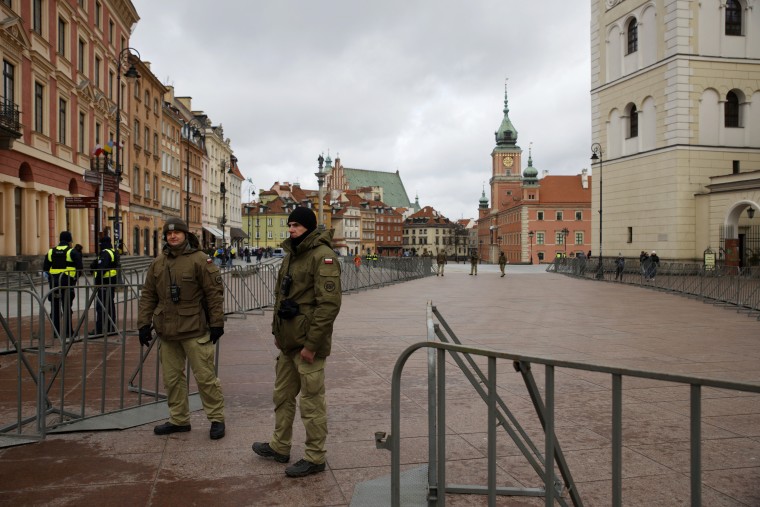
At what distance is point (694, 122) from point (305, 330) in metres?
38.5

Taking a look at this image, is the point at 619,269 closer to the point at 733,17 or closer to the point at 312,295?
the point at 733,17

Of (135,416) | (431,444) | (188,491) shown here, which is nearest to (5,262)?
(135,416)

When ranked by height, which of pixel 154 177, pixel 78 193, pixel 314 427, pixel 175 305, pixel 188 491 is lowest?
pixel 188 491

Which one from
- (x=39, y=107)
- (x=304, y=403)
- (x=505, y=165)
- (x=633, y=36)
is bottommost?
(x=304, y=403)

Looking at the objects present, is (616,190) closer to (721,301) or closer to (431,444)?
(721,301)

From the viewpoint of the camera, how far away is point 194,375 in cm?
560

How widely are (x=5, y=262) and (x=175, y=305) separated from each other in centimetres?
2039

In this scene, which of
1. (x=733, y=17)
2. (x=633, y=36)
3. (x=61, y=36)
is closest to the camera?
(x=61, y=36)

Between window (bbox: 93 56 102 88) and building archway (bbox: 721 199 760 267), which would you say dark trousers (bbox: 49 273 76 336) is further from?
building archway (bbox: 721 199 760 267)

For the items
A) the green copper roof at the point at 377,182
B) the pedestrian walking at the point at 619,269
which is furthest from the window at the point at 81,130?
the green copper roof at the point at 377,182

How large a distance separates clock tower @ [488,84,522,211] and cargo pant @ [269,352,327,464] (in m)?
125

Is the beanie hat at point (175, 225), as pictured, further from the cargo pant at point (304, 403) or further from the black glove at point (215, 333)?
the cargo pant at point (304, 403)

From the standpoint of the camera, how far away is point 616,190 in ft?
138

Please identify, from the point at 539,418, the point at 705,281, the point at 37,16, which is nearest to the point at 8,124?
the point at 37,16
